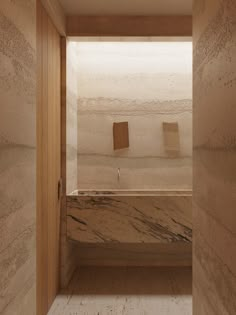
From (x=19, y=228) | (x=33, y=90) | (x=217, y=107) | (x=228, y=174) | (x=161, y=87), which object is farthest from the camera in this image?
(x=161, y=87)

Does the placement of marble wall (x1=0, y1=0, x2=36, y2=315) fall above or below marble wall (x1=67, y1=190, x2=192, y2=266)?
above

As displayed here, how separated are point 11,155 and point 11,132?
86 mm

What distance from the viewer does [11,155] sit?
1.36m

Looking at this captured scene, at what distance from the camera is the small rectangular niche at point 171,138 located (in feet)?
11.0

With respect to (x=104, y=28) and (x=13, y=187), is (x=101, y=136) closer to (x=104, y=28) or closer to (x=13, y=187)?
(x=104, y=28)

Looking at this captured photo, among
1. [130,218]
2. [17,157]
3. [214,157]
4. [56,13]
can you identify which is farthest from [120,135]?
[214,157]

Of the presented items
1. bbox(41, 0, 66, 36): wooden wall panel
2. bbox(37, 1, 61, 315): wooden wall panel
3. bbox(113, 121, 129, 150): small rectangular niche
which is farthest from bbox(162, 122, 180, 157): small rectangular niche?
bbox(41, 0, 66, 36): wooden wall panel

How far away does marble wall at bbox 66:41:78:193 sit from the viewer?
115 inches

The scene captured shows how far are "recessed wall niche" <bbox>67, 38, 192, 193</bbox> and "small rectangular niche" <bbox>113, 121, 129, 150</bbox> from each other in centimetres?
3

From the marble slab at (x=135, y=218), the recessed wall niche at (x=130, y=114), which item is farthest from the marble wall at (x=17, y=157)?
the recessed wall niche at (x=130, y=114)

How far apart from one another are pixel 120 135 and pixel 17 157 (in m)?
1.98

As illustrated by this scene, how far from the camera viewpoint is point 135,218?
2.77 meters

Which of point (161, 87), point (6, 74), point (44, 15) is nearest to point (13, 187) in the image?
point (6, 74)

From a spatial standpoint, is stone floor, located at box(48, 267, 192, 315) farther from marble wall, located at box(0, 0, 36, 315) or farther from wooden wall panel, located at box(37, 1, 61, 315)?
marble wall, located at box(0, 0, 36, 315)
